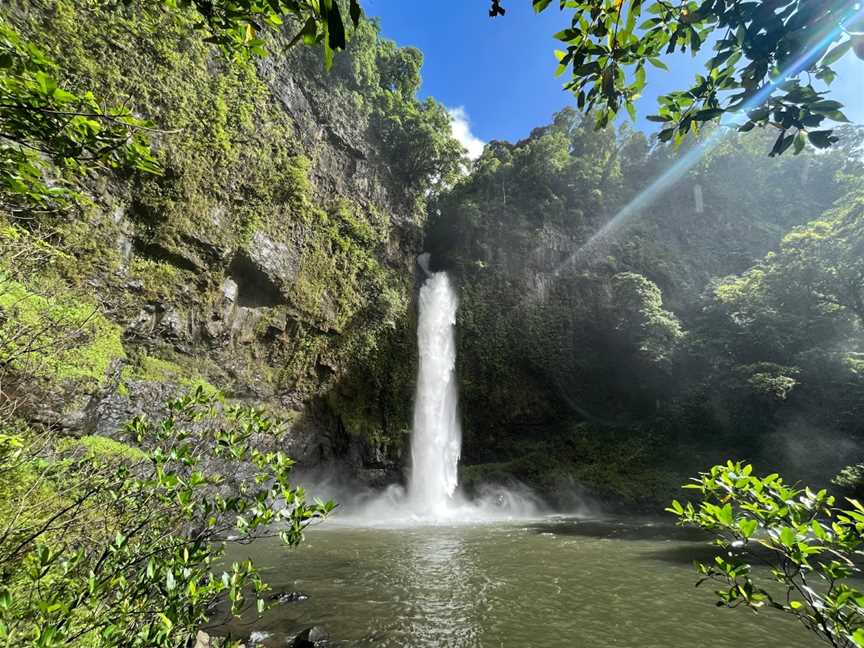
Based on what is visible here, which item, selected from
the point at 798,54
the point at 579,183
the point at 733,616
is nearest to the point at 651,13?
the point at 798,54

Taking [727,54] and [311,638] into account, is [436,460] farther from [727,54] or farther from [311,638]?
[727,54]

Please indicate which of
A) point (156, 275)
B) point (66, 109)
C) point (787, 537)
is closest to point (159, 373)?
point (156, 275)

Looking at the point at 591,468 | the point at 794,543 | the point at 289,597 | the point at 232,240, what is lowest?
the point at 289,597

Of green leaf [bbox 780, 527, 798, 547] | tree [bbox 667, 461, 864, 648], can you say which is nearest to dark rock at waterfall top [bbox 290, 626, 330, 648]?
tree [bbox 667, 461, 864, 648]

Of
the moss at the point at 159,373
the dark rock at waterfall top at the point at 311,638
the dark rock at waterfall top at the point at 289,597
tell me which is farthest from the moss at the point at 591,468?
the dark rock at waterfall top at the point at 311,638

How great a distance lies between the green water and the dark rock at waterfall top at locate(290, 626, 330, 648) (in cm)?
15

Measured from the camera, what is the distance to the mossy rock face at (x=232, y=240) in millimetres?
10773

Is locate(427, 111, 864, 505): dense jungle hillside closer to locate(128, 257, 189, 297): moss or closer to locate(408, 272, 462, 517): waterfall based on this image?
locate(408, 272, 462, 517): waterfall

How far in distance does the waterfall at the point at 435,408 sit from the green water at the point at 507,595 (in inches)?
280

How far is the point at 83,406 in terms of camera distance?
8297 millimetres

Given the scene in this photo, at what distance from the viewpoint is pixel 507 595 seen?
653cm

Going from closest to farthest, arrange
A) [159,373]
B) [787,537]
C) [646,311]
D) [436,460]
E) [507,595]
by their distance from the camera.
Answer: [787,537], [507,595], [159,373], [436,460], [646,311]

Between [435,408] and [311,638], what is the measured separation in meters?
15.0

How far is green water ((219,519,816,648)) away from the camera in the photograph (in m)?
5.16
